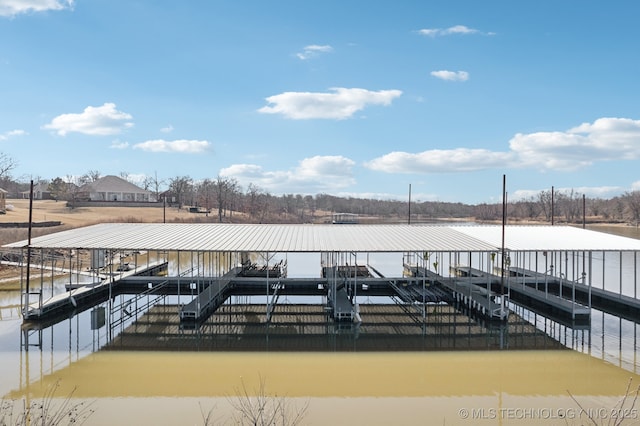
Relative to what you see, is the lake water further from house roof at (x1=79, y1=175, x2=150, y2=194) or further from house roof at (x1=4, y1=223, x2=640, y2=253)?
house roof at (x1=79, y1=175, x2=150, y2=194)

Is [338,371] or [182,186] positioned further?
Answer: [182,186]

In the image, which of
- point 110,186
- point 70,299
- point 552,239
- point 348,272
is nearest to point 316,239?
point 348,272

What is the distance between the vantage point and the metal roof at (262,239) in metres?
14.4

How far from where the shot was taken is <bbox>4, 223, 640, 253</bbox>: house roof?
47.5 ft

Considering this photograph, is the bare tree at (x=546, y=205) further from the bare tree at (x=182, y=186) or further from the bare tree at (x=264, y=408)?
the bare tree at (x=264, y=408)

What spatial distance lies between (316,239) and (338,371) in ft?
21.9

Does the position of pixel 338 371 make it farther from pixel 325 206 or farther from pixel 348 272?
pixel 325 206

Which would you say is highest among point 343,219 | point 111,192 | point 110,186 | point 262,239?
point 110,186

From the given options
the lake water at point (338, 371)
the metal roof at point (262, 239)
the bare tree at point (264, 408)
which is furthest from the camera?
the metal roof at point (262, 239)

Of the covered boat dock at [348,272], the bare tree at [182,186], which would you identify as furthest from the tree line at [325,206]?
the covered boat dock at [348,272]

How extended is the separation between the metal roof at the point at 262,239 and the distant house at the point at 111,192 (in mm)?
49618

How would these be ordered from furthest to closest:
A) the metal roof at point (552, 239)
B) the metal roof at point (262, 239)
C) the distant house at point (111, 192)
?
the distant house at point (111, 192), the metal roof at point (552, 239), the metal roof at point (262, 239)

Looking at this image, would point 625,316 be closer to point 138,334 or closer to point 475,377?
point 475,377

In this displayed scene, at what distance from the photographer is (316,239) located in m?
16.5
